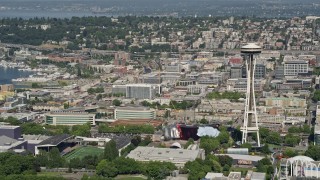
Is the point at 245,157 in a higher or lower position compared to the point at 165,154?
lower

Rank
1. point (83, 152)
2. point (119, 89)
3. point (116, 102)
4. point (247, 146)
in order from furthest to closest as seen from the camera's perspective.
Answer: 1. point (119, 89)
2. point (116, 102)
3. point (247, 146)
4. point (83, 152)

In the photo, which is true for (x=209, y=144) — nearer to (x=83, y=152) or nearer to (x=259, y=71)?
(x=83, y=152)

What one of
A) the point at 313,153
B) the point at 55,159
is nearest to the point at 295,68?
the point at 313,153

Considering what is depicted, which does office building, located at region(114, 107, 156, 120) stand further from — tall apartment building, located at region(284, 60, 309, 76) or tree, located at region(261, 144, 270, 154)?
tall apartment building, located at region(284, 60, 309, 76)

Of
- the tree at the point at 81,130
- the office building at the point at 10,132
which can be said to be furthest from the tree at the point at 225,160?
the office building at the point at 10,132

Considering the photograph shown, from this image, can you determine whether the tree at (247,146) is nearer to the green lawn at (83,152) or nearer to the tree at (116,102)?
the green lawn at (83,152)

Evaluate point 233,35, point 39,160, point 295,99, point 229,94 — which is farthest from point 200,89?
point 233,35

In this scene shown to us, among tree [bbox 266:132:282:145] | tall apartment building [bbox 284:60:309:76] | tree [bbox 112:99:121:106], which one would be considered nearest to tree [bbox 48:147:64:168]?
tree [bbox 266:132:282:145]
